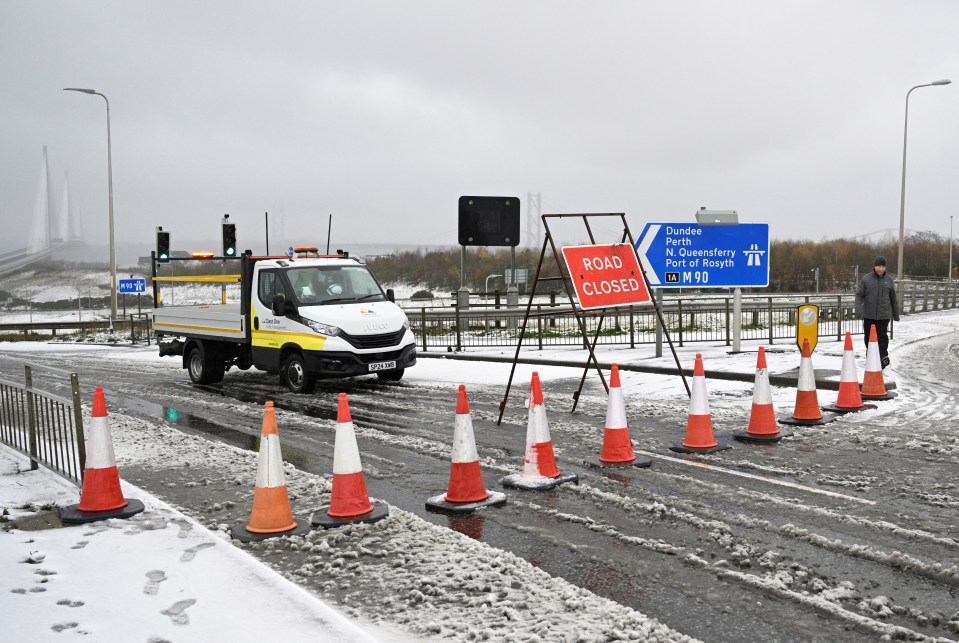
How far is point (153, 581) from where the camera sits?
4.83m

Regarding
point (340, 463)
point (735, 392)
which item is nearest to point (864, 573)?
point (340, 463)

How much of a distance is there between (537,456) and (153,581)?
10.9ft

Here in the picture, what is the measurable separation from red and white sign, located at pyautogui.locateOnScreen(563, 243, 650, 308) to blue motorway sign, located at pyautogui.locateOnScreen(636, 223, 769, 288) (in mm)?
6089

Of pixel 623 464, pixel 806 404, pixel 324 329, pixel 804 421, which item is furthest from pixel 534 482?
pixel 324 329

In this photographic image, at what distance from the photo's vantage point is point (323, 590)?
4.79 m

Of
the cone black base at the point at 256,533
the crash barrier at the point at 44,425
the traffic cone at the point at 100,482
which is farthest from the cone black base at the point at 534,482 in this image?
the crash barrier at the point at 44,425

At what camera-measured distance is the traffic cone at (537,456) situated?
7.13m

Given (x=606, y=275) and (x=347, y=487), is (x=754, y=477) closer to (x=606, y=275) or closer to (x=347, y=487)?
(x=347, y=487)

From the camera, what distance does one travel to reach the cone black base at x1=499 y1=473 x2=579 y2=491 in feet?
23.0

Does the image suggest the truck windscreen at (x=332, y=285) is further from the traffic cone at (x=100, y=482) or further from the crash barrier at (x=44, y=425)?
the traffic cone at (x=100, y=482)

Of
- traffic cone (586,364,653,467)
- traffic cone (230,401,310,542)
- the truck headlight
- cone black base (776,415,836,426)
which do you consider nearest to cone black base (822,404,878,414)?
cone black base (776,415,836,426)

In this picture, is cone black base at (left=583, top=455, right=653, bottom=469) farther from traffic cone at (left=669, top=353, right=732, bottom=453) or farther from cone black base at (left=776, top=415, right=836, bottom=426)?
cone black base at (left=776, top=415, right=836, bottom=426)

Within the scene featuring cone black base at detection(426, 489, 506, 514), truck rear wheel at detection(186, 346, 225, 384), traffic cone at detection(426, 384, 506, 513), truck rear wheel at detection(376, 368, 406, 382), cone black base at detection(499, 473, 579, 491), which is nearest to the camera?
cone black base at detection(426, 489, 506, 514)

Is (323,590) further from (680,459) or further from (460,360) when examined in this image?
(460,360)
